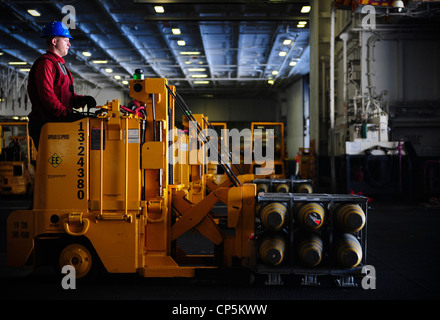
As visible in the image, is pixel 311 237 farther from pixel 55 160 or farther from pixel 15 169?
pixel 15 169

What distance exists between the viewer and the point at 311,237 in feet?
14.8

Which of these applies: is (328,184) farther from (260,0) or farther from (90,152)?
(90,152)

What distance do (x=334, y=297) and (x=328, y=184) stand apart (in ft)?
44.2

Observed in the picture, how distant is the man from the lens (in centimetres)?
457

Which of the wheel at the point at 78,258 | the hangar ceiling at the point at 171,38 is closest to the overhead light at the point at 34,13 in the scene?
the hangar ceiling at the point at 171,38

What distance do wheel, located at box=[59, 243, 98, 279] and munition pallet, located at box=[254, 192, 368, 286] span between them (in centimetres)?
185

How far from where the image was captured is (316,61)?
18.8 m

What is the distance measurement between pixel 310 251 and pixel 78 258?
8.15 ft

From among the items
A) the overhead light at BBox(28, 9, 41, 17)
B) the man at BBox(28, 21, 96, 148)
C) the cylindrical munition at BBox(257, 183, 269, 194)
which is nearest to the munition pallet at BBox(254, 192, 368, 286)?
the man at BBox(28, 21, 96, 148)

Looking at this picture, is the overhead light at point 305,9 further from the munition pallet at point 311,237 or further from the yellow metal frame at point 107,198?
the munition pallet at point 311,237

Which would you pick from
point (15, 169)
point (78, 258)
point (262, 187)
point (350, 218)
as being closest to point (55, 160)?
point (78, 258)

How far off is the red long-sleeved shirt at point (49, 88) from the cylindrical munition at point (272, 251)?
2.58 metres
